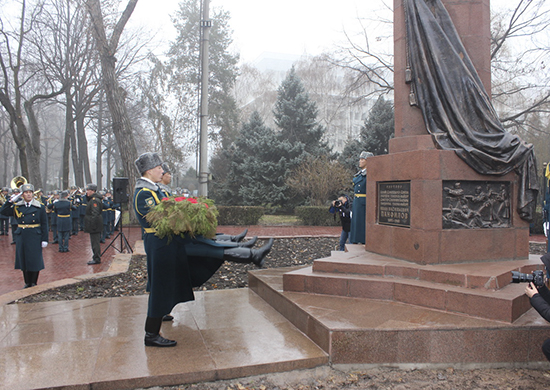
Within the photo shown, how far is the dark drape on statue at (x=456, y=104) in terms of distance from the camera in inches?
219

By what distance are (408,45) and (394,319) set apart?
4.04 m

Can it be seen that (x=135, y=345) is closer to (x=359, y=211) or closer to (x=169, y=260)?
(x=169, y=260)

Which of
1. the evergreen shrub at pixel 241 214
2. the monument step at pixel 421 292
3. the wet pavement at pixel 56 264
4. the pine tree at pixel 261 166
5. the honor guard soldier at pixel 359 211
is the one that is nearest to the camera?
the monument step at pixel 421 292

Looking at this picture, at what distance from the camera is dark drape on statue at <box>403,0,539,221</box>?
5.55 metres

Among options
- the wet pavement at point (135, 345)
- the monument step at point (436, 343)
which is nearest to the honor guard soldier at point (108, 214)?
the wet pavement at point (135, 345)

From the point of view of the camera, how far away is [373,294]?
16.4 ft

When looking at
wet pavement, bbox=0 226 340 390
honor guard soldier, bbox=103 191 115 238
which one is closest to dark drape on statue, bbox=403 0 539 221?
wet pavement, bbox=0 226 340 390

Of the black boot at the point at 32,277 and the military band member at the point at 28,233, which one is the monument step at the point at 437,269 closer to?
the military band member at the point at 28,233

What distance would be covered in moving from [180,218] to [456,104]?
14.0ft

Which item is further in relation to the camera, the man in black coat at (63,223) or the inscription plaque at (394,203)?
the man in black coat at (63,223)

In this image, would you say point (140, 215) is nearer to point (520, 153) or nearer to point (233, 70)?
point (520, 153)

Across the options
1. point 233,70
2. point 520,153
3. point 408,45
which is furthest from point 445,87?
point 233,70

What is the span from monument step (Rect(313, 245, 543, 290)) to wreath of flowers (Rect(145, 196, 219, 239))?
6.97 feet

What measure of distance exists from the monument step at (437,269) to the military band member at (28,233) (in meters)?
5.04
